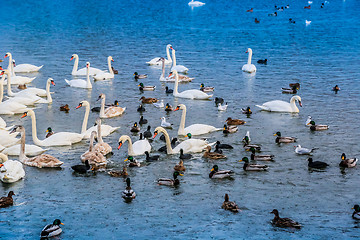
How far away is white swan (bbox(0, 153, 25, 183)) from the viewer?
16.5 meters

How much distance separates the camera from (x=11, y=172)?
16484mm

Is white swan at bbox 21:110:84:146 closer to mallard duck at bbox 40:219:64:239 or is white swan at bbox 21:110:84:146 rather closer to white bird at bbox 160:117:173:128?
white bird at bbox 160:117:173:128

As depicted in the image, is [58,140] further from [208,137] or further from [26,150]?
[208,137]

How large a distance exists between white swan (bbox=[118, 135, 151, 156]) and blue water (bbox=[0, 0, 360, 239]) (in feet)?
1.16

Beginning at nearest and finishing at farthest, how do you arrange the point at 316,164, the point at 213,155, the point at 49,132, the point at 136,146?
1. the point at 316,164
2. the point at 213,155
3. the point at 136,146
4. the point at 49,132

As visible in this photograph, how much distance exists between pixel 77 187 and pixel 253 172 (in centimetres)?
512

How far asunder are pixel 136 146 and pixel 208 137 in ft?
10.5

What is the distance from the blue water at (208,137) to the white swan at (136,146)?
35 cm

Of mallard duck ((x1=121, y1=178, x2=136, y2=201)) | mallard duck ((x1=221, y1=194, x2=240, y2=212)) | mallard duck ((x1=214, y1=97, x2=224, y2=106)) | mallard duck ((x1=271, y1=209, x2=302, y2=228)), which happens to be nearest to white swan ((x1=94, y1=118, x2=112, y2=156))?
mallard duck ((x1=121, y1=178, x2=136, y2=201))

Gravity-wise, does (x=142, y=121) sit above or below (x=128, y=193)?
above

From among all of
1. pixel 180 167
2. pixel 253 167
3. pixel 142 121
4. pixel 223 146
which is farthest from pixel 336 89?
pixel 180 167

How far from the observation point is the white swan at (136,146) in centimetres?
1861

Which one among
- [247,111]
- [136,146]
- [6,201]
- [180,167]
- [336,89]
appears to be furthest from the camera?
[336,89]

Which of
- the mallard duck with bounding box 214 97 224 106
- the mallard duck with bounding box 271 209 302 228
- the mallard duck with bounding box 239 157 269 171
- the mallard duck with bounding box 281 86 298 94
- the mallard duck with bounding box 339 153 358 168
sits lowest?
the mallard duck with bounding box 271 209 302 228
